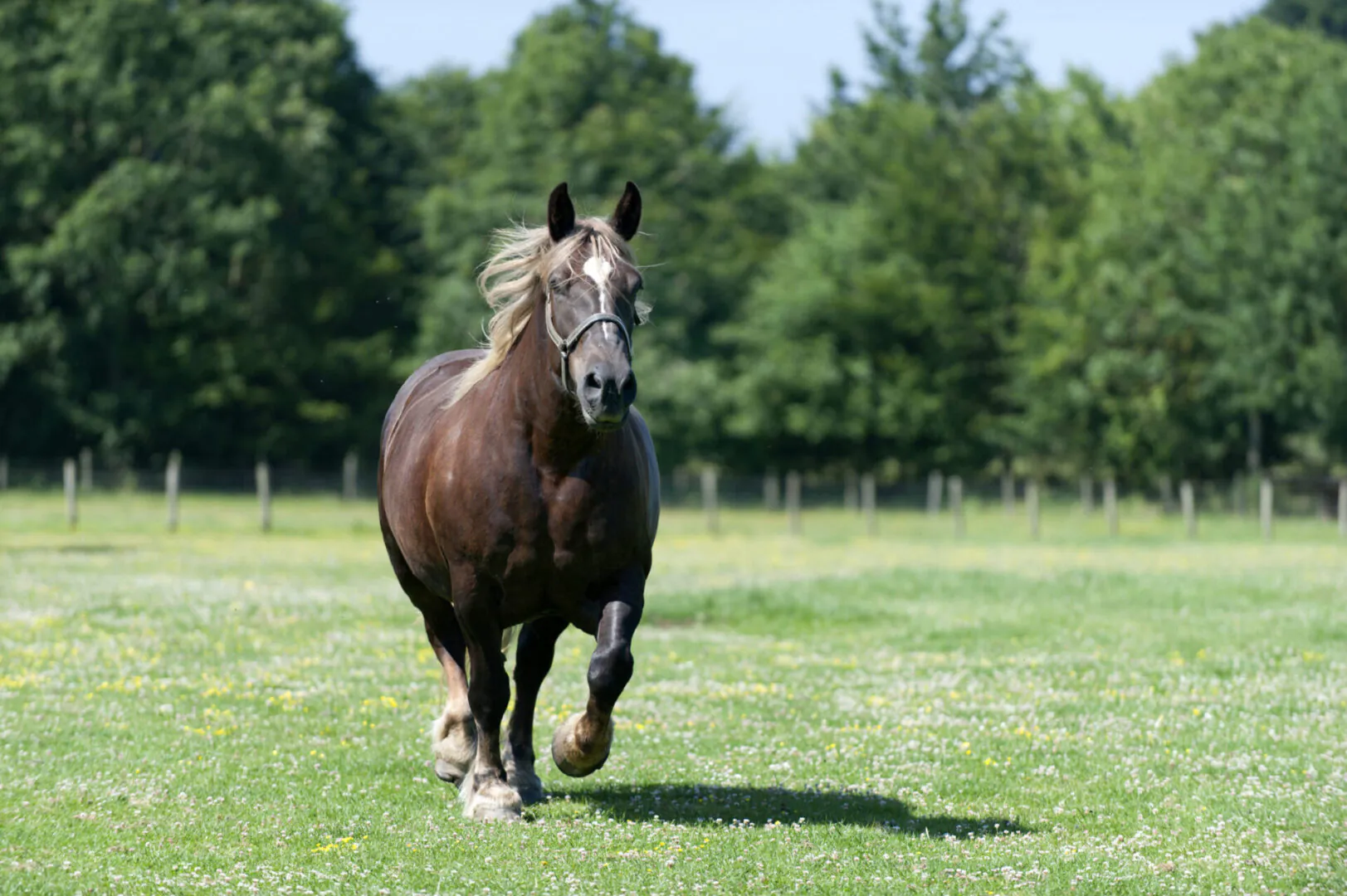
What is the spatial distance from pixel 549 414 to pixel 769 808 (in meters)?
2.73

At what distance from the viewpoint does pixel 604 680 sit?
27.9 feet

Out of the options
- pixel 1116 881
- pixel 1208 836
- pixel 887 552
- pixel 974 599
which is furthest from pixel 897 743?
pixel 887 552

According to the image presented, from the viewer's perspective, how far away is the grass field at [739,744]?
7.96m

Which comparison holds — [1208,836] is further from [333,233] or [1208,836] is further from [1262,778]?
[333,233]

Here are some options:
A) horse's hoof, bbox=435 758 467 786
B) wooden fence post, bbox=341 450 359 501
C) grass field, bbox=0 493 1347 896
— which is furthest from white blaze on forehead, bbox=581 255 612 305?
wooden fence post, bbox=341 450 359 501

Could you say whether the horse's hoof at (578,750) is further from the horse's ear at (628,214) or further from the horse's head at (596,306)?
the horse's ear at (628,214)

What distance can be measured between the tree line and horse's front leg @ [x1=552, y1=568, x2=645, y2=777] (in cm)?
4620

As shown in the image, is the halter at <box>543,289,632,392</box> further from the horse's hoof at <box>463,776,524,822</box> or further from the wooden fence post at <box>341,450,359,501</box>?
the wooden fence post at <box>341,450,359,501</box>

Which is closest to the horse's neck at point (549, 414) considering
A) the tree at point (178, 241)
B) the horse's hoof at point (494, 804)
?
the horse's hoof at point (494, 804)

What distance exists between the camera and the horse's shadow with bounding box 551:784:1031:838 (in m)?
9.00

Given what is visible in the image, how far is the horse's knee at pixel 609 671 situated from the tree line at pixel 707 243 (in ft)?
153

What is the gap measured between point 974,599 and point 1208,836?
48.6ft

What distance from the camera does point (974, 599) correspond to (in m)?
23.4

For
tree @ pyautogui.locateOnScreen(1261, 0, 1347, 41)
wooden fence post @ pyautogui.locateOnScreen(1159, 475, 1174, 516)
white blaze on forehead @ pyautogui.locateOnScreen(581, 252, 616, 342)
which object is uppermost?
tree @ pyautogui.locateOnScreen(1261, 0, 1347, 41)
